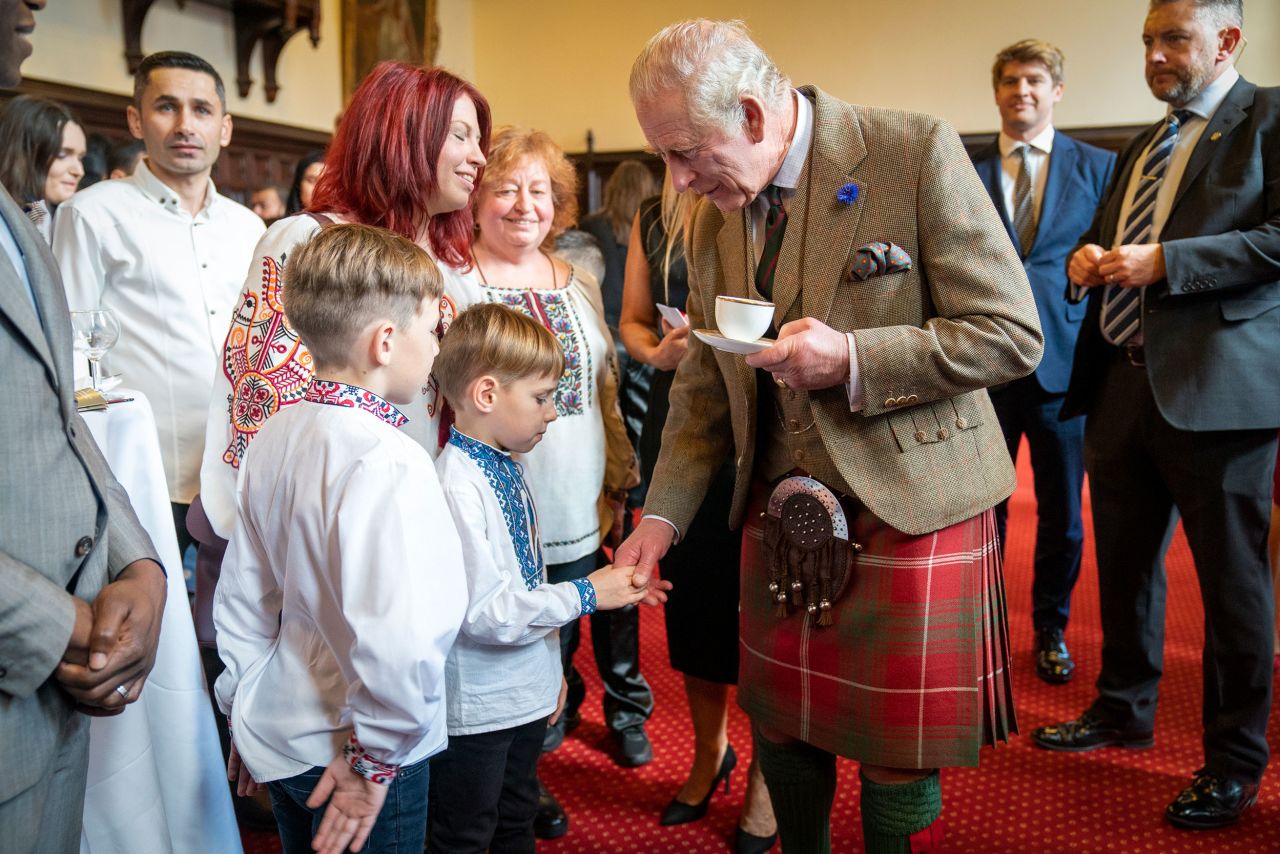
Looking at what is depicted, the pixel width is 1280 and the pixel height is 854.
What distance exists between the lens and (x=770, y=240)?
1.70 m

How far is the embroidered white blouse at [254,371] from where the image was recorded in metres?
1.72

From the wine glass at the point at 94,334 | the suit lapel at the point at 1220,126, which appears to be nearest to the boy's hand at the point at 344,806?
the wine glass at the point at 94,334

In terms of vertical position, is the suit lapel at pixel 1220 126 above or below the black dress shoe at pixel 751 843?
above

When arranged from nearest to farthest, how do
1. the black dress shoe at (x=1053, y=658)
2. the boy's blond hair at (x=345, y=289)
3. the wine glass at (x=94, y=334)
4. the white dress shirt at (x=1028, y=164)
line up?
the boy's blond hair at (x=345, y=289) → the wine glass at (x=94, y=334) → the black dress shoe at (x=1053, y=658) → the white dress shirt at (x=1028, y=164)

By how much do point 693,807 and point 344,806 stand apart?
4.42 feet

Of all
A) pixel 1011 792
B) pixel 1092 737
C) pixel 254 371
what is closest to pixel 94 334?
pixel 254 371

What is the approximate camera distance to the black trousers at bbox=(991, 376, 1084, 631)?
3.46 m

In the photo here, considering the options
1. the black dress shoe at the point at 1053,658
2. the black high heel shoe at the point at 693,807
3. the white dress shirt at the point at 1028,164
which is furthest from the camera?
the white dress shirt at the point at 1028,164

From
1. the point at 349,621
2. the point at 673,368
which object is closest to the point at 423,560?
the point at 349,621

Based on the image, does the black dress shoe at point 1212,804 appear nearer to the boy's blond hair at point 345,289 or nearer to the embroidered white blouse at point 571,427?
the embroidered white blouse at point 571,427

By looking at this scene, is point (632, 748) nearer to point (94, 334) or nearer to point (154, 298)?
point (94, 334)

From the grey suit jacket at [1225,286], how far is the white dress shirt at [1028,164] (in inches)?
51.0

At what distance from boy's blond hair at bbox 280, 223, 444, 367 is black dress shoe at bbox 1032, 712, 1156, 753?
2257 mm

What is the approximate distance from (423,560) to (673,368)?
1.24 m
